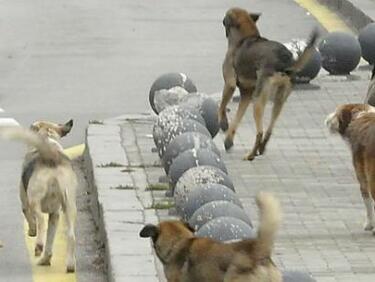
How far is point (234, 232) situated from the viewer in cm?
1035

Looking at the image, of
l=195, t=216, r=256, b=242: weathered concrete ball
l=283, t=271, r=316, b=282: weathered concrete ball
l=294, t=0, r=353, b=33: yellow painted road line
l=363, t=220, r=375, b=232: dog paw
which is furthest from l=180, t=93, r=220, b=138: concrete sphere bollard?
l=294, t=0, r=353, b=33: yellow painted road line

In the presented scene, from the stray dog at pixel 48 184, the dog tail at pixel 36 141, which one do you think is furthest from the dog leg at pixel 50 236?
the dog tail at pixel 36 141

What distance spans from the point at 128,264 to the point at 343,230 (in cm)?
207

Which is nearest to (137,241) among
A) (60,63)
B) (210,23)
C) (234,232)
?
(234,232)

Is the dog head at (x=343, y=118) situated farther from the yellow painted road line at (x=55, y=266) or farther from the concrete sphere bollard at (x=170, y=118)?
the yellow painted road line at (x=55, y=266)

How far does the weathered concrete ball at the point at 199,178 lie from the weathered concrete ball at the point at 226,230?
139cm

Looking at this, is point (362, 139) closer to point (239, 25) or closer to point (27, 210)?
point (27, 210)

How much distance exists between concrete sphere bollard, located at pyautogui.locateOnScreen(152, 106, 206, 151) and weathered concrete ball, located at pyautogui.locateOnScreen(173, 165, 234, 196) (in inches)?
70.0

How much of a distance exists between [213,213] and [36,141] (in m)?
1.46

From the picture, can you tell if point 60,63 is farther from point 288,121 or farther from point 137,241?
point 137,241

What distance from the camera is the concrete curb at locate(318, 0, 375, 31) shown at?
24.2m

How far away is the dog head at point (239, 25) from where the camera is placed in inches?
623

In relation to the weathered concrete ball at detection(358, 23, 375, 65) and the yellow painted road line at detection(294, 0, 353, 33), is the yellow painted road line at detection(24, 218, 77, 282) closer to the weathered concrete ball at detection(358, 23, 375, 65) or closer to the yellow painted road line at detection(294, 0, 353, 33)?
the weathered concrete ball at detection(358, 23, 375, 65)

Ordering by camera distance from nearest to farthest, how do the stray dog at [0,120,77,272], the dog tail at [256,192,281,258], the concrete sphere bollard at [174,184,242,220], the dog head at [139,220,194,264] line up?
the dog tail at [256,192,281,258], the dog head at [139,220,194,264], the concrete sphere bollard at [174,184,242,220], the stray dog at [0,120,77,272]
